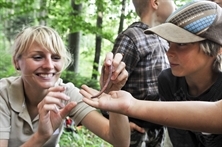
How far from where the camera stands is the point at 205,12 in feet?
4.84

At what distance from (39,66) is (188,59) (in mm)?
997

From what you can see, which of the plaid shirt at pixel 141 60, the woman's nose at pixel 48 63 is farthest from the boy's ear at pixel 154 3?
the woman's nose at pixel 48 63

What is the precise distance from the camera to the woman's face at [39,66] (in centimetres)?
→ 192

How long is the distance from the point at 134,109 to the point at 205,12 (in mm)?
714

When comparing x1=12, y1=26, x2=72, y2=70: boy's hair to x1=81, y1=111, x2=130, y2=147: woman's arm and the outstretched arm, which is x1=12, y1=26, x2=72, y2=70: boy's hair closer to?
x1=81, y1=111, x2=130, y2=147: woman's arm

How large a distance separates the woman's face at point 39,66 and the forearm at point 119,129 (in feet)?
1.73

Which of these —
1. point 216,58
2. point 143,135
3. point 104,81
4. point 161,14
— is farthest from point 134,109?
point 161,14

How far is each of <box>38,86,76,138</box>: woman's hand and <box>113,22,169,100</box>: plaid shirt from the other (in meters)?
0.69

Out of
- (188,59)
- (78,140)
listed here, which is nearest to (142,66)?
(188,59)

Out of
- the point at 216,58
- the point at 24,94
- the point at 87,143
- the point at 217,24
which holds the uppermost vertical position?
the point at 217,24

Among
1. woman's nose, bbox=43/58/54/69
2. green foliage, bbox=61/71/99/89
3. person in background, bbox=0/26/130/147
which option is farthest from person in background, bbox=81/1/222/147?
green foliage, bbox=61/71/99/89

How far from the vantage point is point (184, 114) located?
1108 millimetres

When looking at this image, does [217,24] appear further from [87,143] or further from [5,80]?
[87,143]

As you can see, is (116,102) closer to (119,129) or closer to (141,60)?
(119,129)
